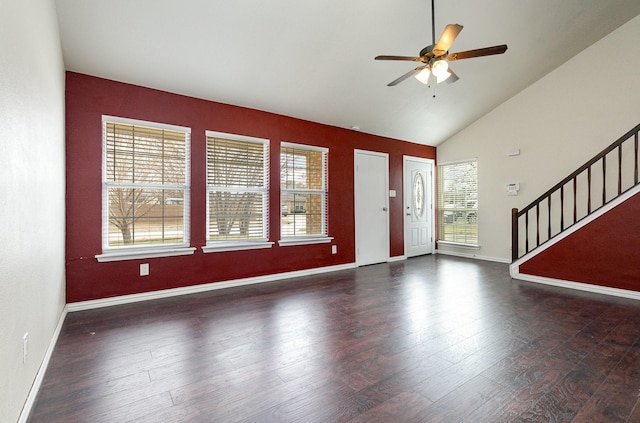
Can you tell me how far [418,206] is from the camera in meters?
6.54

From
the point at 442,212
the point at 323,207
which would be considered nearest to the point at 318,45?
Answer: the point at 323,207

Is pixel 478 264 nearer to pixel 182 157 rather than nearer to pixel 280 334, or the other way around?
pixel 280 334

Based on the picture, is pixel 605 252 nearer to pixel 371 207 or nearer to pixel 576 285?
pixel 576 285

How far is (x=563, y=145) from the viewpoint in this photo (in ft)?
16.0

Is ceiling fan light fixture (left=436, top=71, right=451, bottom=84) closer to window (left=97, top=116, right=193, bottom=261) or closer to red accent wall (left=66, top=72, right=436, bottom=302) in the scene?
red accent wall (left=66, top=72, right=436, bottom=302)

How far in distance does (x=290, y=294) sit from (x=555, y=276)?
366cm

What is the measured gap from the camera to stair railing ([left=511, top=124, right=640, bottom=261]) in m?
4.22

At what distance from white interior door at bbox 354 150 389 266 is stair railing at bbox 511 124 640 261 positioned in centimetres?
212

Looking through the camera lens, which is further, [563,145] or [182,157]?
[563,145]

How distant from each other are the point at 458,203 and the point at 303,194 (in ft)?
11.8

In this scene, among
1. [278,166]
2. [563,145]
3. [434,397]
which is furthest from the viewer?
[563,145]

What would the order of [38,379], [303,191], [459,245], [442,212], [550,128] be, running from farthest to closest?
[442,212] < [459,245] < [550,128] < [303,191] < [38,379]

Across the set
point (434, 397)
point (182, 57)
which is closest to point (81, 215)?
point (182, 57)

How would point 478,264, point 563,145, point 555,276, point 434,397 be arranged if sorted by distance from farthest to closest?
point 478,264 → point 563,145 → point 555,276 → point 434,397
